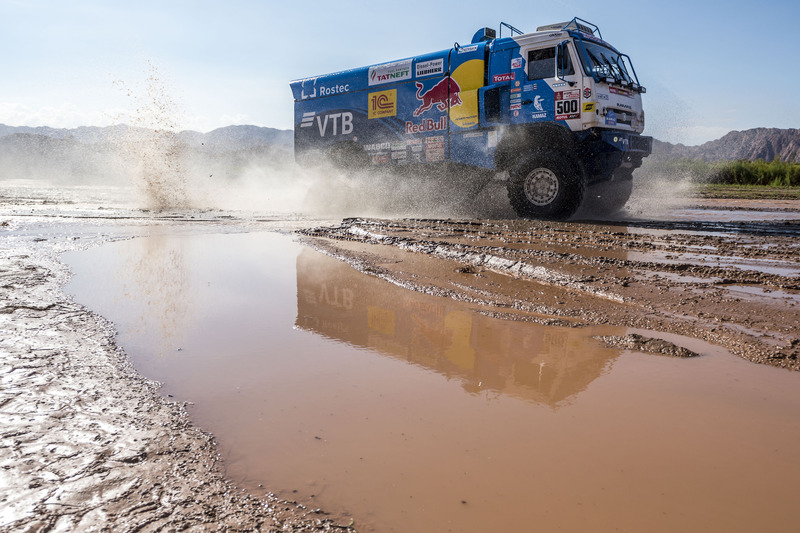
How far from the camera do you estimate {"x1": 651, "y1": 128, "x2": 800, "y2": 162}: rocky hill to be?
469 feet

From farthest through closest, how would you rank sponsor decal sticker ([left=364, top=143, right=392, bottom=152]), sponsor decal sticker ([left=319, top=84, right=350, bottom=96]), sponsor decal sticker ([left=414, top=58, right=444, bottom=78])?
1. sponsor decal sticker ([left=319, top=84, right=350, bottom=96])
2. sponsor decal sticker ([left=364, top=143, right=392, bottom=152])
3. sponsor decal sticker ([left=414, top=58, right=444, bottom=78])

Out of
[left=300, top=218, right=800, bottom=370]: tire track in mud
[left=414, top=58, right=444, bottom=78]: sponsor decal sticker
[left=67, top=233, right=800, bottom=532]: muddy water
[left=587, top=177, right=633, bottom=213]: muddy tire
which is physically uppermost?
[left=414, top=58, right=444, bottom=78]: sponsor decal sticker

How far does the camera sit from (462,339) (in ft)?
11.5

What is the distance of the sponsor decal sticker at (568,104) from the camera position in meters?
9.08

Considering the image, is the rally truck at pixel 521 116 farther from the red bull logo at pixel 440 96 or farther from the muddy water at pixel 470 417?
the muddy water at pixel 470 417

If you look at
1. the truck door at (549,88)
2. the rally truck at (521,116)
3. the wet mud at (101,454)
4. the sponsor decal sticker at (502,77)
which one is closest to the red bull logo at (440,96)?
the rally truck at (521,116)

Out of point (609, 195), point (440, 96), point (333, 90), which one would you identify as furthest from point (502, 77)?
point (333, 90)

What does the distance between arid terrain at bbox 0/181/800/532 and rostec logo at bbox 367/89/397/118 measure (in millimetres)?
3633

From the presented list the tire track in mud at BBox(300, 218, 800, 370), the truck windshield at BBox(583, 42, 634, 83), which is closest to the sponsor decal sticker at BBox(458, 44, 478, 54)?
the truck windshield at BBox(583, 42, 634, 83)

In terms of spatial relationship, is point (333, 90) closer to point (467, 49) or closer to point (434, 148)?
point (434, 148)

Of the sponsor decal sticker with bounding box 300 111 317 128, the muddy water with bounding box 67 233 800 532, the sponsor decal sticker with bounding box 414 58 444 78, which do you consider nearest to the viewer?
the muddy water with bounding box 67 233 800 532

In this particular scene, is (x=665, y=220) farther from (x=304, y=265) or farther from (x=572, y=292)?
→ (x=304, y=265)

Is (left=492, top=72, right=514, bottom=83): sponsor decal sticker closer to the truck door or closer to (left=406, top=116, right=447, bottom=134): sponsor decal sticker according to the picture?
the truck door

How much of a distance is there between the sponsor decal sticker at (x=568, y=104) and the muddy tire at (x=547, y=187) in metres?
0.69
